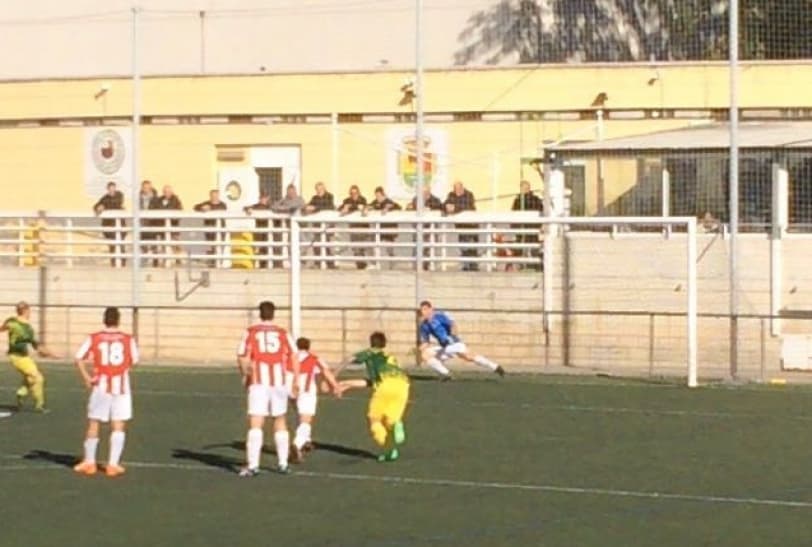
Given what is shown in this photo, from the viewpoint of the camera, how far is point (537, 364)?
32875mm

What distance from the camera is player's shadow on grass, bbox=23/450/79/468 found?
22406 mm

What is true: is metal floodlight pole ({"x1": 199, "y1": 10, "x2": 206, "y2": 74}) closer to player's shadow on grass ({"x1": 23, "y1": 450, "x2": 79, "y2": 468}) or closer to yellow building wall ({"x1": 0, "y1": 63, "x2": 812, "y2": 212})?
yellow building wall ({"x1": 0, "y1": 63, "x2": 812, "y2": 212})

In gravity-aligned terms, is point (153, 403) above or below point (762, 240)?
below

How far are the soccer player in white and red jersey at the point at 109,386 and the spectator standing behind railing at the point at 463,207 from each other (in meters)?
13.0

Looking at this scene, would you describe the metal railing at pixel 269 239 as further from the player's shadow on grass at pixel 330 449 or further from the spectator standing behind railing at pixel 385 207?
the player's shadow on grass at pixel 330 449

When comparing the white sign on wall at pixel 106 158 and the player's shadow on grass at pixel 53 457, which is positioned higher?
the white sign on wall at pixel 106 158

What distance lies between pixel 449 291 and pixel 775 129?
5574 mm

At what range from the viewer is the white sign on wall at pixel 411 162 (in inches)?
1448

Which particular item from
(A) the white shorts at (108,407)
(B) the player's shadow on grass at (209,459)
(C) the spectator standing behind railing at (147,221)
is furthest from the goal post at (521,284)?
(A) the white shorts at (108,407)

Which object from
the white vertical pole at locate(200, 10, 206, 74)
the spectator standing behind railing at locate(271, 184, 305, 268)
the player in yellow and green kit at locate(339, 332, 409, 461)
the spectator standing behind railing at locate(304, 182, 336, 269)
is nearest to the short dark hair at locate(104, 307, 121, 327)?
the player in yellow and green kit at locate(339, 332, 409, 461)

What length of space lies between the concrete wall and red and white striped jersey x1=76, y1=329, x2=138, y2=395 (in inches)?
480

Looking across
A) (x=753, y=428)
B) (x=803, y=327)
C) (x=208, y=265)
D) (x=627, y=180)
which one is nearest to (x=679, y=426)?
(x=753, y=428)

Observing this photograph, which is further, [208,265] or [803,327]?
[208,265]

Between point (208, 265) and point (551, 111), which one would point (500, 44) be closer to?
point (551, 111)
